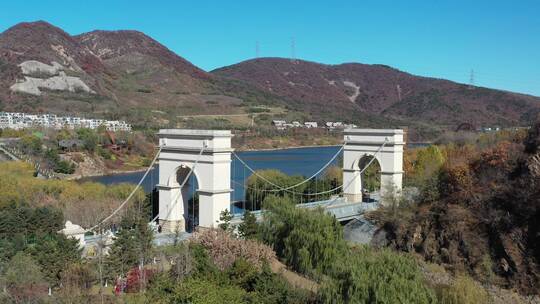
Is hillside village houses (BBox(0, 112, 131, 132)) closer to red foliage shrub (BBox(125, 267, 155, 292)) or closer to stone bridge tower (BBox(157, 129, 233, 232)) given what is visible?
stone bridge tower (BBox(157, 129, 233, 232))

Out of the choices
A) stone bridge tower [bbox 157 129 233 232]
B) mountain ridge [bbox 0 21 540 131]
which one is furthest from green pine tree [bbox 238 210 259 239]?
mountain ridge [bbox 0 21 540 131]

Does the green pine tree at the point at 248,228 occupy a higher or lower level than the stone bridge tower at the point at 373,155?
lower

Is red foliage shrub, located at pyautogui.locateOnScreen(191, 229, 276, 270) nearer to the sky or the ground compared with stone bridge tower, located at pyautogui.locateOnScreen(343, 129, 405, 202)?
nearer to the ground

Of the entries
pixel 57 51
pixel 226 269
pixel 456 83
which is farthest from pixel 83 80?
pixel 456 83

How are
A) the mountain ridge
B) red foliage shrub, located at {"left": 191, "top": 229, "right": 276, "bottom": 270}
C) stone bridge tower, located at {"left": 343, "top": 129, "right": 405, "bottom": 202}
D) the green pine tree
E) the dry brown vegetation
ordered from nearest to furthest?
red foliage shrub, located at {"left": 191, "top": 229, "right": 276, "bottom": 270} → the green pine tree → the dry brown vegetation → stone bridge tower, located at {"left": 343, "top": 129, "right": 405, "bottom": 202} → the mountain ridge

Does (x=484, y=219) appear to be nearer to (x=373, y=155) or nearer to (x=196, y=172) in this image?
(x=373, y=155)

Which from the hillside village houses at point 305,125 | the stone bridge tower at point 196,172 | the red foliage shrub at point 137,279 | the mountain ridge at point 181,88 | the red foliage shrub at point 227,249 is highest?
the mountain ridge at point 181,88

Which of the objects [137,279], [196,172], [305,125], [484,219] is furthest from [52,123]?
[137,279]

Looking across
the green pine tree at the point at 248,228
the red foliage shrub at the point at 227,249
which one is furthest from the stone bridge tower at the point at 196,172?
the red foliage shrub at the point at 227,249

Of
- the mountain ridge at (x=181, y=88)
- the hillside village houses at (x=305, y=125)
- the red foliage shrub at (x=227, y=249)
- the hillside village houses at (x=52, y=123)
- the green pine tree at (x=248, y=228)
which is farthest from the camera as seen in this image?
the hillside village houses at (x=305, y=125)

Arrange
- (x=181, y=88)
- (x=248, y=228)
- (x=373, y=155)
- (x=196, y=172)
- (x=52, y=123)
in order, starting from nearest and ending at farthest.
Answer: (x=248, y=228), (x=196, y=172), (x=373, y=155), (x=52, y=123), (x=181, y=88)

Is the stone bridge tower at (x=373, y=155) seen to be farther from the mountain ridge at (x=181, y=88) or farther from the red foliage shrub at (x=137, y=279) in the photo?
the mountain ridge at (x=181, y=88)

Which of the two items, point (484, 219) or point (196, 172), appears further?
point (484, 219)

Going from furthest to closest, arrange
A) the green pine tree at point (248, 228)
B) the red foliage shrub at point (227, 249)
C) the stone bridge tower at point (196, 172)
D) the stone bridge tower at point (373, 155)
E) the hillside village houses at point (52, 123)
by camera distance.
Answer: the hillside village houses at point (52, 123), the stone bridge tower at point (373, 155), the stone bridge tower at point (196, 172), the green pine tree at point (248, 228), the red foliage shrub at point (227, 249)
